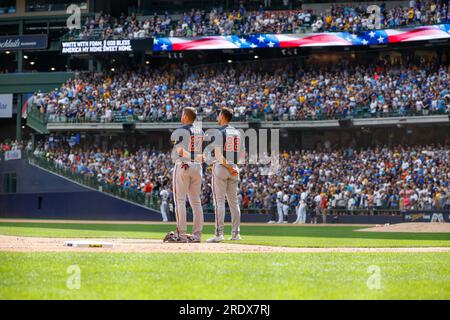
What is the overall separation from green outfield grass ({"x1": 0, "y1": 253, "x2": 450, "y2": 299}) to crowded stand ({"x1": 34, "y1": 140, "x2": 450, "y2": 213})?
23973mm

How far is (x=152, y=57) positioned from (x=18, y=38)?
8.59 m

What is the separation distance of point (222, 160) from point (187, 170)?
124 cm

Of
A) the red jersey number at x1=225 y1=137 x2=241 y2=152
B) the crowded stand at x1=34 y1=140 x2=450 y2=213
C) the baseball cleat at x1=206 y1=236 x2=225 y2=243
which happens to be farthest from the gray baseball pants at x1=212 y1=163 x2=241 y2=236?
the crowded stand at x1=34 y1=140 x2=450 y2=213

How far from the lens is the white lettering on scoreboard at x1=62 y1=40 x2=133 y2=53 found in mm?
47312

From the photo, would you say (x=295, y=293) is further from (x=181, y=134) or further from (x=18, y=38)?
(x=18, y=38)

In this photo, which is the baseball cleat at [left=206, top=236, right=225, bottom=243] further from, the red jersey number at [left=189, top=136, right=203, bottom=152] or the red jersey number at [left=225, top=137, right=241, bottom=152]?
the red jersey number at [left=189, top=136, right=203, bottom=152]

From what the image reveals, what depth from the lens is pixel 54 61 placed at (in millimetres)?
55531

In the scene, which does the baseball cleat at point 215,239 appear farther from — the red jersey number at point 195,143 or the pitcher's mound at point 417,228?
the pitcher's mound at point 417,228

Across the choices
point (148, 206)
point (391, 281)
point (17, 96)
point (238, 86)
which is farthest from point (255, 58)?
point (391, 281)

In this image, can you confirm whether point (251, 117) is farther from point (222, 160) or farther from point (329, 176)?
point (222, 160)

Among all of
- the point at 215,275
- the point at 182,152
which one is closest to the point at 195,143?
the point at 182,152

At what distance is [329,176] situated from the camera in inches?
1515

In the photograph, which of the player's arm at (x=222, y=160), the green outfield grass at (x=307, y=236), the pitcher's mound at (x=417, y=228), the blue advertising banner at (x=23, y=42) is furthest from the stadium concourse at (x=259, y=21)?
the player's arm at (x=222, y=160)

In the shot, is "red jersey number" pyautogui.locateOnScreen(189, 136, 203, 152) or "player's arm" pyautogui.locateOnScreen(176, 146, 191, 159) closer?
"red jersey number" pyautogui.locateOnScreen(189, 136, 203, 152)
